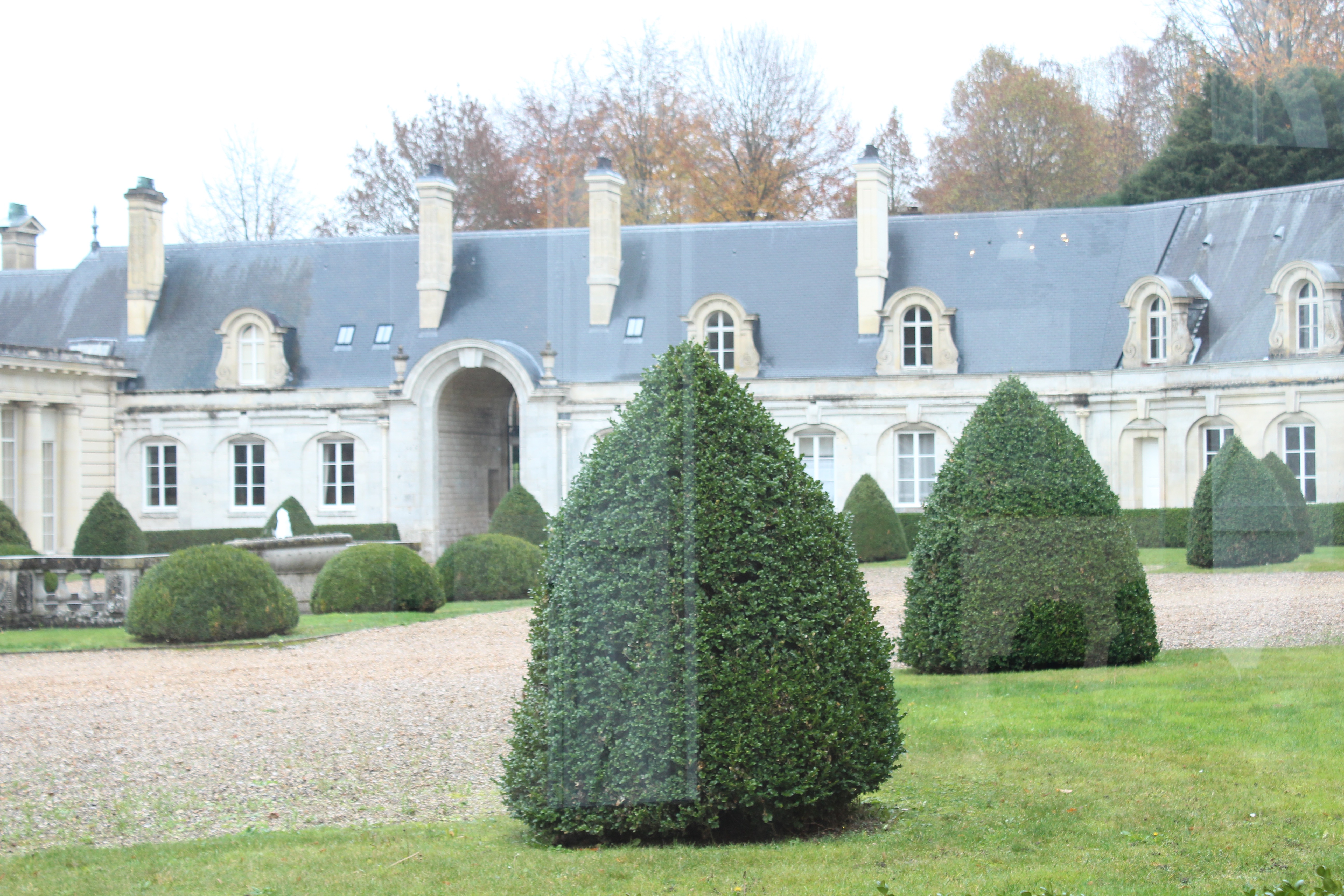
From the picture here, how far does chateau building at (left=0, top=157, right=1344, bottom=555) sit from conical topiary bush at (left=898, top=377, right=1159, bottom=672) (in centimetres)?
1023

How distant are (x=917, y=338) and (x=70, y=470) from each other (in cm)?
1569

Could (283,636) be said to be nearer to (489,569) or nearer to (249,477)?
(489,569)

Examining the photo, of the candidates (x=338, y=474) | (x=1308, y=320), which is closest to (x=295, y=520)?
(x=338, y=474)

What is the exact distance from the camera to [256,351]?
26266mm

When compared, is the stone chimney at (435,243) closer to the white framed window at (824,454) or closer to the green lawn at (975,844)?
the white framed window at (824,454)

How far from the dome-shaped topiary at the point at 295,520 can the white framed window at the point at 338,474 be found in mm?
2222

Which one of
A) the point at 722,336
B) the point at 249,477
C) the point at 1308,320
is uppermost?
the point at 722,336

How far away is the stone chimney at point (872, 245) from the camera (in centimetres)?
2367

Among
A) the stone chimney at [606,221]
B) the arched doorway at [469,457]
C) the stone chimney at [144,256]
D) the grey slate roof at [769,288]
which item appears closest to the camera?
the stone chimney at [606,221]

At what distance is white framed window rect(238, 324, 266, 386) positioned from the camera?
85.9 feet

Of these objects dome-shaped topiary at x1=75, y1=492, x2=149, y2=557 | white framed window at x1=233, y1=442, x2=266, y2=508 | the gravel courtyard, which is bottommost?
the gravel courtyard

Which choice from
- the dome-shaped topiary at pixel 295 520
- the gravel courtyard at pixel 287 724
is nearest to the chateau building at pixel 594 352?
the dome-shaped topiary at pixel 295 520

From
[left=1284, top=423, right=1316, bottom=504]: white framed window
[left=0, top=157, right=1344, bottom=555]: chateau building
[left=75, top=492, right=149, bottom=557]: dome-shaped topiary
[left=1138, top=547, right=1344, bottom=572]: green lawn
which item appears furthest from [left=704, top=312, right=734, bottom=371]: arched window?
[left=75, top=492, right=149, bottom=557]: dome-shaped topiary

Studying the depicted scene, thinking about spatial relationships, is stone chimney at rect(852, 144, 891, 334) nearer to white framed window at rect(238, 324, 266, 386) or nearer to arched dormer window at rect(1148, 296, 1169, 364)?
arched dormer window at rect(1148, 296, 1169, 364)
